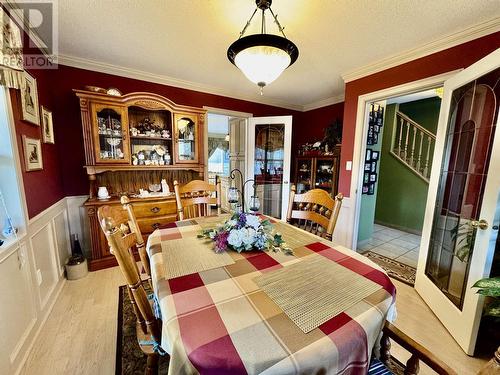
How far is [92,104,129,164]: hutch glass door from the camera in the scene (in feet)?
8.02

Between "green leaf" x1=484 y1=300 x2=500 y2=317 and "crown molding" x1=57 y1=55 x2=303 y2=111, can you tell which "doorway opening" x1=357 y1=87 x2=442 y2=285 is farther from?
"crown molding" x1=57 y1=55 x2=303 y2=111

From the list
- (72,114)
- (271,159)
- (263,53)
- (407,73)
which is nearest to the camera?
(263,53)

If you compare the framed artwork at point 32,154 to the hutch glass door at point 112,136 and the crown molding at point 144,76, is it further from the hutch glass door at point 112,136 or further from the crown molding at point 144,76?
the crown molding at point 144,76

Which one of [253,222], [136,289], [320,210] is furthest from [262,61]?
[136,289]

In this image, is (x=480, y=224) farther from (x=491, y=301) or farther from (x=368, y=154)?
(x=368, y=154)

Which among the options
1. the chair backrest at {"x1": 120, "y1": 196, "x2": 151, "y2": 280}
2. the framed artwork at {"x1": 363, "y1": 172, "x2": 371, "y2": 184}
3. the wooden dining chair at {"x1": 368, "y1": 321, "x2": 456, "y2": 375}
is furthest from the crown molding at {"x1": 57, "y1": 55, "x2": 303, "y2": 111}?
the wooden dining chair at {"x1": 368, "y1": 321, "x2": 456, "y2": 375}

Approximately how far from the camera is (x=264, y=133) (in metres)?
3.78

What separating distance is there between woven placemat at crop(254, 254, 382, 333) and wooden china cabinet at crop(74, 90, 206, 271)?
7.02 ft

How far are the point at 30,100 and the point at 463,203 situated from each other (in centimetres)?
361

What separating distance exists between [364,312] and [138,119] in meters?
3.11

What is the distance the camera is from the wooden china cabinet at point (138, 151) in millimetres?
2371

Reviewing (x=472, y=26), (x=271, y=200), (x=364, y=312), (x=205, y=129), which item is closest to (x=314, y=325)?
(x=364, y=312)

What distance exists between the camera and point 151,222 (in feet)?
8.59

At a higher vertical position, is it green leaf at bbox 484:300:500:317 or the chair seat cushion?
the chair seat cushion
